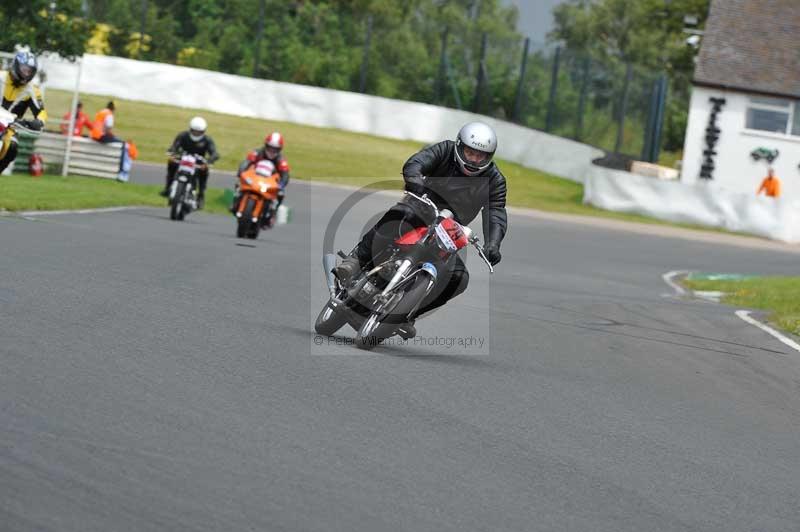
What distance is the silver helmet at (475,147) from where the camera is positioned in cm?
988

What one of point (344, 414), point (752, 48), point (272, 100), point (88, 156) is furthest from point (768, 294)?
point (272, 100)

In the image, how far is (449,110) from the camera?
51969 mm

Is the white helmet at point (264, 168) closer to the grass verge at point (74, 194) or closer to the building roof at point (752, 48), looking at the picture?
the grass verge at point (74, 194)

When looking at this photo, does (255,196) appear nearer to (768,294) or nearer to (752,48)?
(768,294)

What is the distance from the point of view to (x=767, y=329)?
52.8 feet

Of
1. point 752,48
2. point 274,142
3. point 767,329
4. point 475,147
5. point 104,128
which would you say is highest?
point 752,48

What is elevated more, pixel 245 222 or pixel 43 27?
pixel 43 27

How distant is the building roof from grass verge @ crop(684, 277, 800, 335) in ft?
81.2

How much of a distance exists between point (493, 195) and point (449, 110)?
41.9 metres

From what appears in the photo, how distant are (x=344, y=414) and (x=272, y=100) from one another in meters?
46.0

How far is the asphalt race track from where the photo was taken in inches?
221

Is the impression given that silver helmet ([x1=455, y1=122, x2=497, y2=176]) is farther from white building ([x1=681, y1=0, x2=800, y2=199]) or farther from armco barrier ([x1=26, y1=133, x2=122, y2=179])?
white building ([x1=681, y1=0, x2=800, y2=199])

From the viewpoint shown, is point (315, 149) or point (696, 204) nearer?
point (696, 204)

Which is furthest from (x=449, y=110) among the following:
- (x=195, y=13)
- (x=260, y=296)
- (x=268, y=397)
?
(x=268, y=397)
